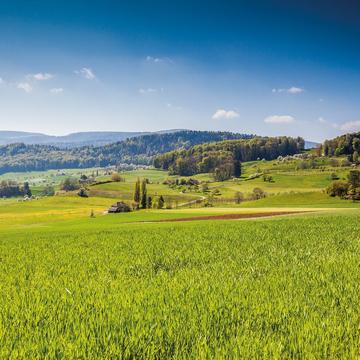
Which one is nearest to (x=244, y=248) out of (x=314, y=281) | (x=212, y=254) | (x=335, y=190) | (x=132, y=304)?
(x=212, y=254)

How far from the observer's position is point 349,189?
112 metres

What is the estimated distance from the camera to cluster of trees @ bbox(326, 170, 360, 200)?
108 metres

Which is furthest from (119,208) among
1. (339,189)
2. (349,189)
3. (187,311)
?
(187,311)

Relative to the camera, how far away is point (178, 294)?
8.78 metres

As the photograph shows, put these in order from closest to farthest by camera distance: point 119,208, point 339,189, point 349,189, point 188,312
→ point 188,312 → point 349,189 → point 339,189 → point 119,208

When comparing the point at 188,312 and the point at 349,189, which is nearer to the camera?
the point at 188,312

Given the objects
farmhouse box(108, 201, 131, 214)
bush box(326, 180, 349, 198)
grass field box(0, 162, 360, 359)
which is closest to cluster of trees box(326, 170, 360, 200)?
bush box(326, 180, 349, 198)

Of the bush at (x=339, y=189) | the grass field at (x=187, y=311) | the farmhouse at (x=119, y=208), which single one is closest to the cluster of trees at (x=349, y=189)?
the bush at (x=339, y=189)

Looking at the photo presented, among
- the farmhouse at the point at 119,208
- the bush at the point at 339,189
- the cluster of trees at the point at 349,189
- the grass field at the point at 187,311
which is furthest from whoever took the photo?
the farmhouse at the point at 119,208

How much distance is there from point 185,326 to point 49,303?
333 centimetres

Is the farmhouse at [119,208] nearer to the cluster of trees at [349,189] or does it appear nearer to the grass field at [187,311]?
the cluster of trees at [349,189]

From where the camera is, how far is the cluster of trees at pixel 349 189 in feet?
355

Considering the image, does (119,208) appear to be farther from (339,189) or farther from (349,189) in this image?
(349,189)

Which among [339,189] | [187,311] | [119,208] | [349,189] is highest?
[187,311]
